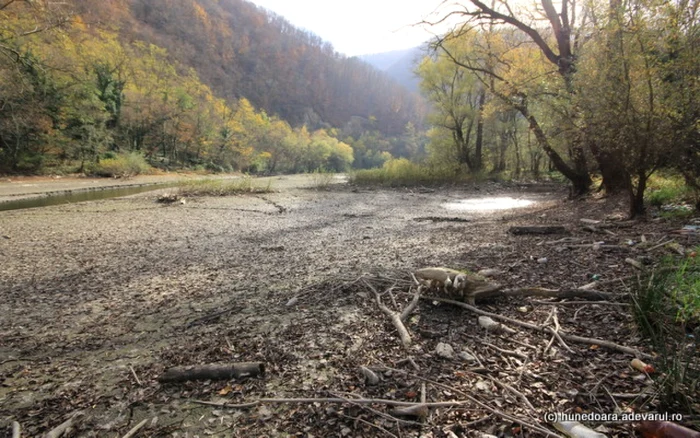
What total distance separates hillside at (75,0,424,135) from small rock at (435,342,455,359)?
362ft

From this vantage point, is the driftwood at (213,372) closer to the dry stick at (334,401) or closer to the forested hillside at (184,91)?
the dry stick at (334,401)

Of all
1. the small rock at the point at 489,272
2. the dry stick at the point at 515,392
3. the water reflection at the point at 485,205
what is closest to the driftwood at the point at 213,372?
the dry stick at the point at 515,392

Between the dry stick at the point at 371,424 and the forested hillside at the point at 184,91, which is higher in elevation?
the forested hillside at the point at 184,91

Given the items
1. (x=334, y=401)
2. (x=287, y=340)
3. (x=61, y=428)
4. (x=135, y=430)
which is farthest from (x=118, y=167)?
(x=334, y=401)

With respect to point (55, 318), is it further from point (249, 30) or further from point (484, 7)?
point (249, 30)

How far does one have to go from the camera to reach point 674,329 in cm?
202

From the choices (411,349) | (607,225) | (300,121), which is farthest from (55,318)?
(300,121)

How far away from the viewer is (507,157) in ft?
119

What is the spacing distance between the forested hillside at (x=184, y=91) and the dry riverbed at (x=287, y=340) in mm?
11993

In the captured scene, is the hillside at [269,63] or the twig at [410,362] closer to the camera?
the twig at [410,362]

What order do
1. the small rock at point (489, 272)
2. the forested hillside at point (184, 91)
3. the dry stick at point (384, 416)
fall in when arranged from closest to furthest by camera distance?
1. the dry stick at point (384, 416)
2. the small rock at point (489, 272)
3. the forested hillside at point (184, 91)

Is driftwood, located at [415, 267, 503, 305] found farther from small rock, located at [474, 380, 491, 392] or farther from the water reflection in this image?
the water reflection

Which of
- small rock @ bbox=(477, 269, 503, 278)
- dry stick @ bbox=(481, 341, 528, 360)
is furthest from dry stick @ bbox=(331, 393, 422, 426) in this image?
small rock @ bbox=(477, 269, 503, 278)

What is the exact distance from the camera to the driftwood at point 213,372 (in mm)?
2082
